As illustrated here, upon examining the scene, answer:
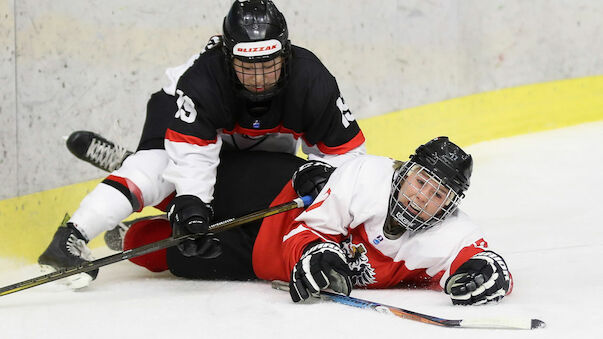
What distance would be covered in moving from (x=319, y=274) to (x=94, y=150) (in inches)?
48.5

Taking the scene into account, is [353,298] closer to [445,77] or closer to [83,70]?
[83,70]

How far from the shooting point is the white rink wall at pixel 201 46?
126 inches

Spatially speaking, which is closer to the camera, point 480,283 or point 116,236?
point 480,283

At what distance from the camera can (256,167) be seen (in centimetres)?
267

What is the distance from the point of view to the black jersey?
2.45 m

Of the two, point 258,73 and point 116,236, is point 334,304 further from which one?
point 116,236

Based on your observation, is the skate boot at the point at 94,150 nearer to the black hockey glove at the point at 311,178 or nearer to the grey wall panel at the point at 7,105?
the grey wall panel at the point at 7,105

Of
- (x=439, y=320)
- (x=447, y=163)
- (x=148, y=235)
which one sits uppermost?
(x=447, y=163)

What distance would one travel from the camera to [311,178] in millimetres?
2408

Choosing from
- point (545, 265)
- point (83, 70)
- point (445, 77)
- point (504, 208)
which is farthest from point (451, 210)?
point (445, 77)

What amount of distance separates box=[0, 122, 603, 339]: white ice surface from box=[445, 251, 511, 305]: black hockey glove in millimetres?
29

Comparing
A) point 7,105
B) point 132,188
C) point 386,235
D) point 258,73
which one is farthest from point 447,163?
point 7,105

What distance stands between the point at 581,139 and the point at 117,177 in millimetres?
2595

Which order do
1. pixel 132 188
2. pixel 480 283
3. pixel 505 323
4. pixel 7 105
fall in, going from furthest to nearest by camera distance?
A: pixel 7 105 → pixel 132 188 → pixel 480 283 → pixel 505 323
